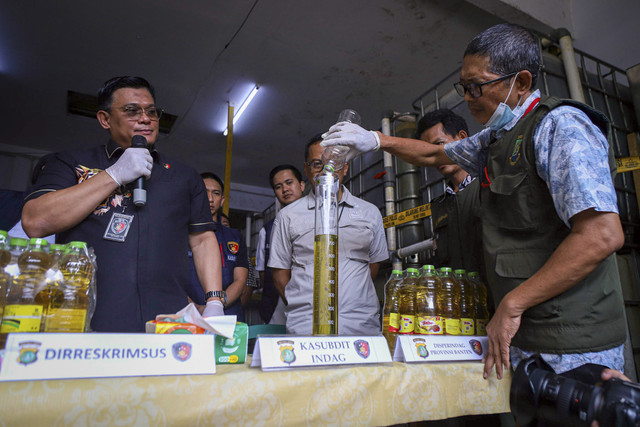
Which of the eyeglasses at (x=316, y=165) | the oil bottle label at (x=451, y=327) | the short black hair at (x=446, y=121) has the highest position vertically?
the short black hair at (x=446, y=121)

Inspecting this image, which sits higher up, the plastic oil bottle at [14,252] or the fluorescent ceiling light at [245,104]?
the fluorescent ceiling light at [245,104]

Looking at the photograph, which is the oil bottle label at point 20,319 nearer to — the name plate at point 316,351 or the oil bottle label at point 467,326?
the name plate at point 316,351

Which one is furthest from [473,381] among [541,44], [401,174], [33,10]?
[33,10]

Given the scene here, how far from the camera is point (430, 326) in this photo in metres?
1.12

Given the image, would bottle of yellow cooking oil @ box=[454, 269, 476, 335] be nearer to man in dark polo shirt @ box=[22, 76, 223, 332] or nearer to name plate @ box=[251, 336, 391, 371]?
name plate @ box=[251, 336, 391, 371]

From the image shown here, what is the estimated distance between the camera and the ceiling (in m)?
4.05

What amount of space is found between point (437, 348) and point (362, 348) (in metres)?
0.23

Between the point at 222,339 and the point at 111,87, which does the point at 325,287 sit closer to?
the point at 222,339

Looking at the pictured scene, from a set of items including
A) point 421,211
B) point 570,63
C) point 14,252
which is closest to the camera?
point 14,252

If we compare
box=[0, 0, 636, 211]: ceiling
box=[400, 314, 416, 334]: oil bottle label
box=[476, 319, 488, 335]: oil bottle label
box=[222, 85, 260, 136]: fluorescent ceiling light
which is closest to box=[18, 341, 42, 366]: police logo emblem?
box=[400, 314, 416, 334]: oil bottle label

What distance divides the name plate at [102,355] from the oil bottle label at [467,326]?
776mm

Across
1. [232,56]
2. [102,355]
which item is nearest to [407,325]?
[102,355]

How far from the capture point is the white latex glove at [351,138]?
1.31m

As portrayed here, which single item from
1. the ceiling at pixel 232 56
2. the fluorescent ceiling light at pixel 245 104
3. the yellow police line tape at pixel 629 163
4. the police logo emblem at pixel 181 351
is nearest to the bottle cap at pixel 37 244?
the police logo emblem at pixel 181 351
